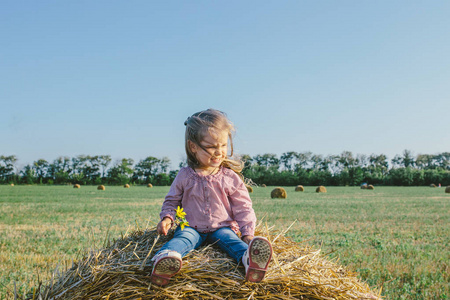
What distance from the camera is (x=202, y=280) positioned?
2652mm

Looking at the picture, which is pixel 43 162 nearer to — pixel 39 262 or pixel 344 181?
pixel 344 181

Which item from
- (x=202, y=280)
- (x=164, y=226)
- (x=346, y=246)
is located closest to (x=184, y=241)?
(x=164, y=226)

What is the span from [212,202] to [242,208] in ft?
0.92

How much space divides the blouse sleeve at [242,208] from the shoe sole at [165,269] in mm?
953

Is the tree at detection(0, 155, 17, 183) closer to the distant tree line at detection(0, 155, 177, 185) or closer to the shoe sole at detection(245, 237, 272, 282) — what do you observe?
the distant tree line at detection(0, 155, 177, 185)

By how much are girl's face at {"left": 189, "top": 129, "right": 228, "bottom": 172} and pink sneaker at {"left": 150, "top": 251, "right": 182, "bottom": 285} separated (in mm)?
1154

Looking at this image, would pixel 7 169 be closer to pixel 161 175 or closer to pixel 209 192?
pixel 161 175

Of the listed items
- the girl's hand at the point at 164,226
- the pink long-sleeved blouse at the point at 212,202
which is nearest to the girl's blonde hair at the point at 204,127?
the pink long-sleeved blouse at the point at 212,202

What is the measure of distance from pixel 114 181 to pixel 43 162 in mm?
23595

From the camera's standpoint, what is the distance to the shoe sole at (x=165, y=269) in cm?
249

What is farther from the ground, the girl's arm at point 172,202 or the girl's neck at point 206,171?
the girl's neck at point 206,171

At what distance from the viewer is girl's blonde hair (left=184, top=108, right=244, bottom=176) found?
3.45 meters

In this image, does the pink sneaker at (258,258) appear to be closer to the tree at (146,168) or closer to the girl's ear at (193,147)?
the girl's ear at (193,147)

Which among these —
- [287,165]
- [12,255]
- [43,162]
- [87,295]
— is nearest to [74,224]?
[12,255]
